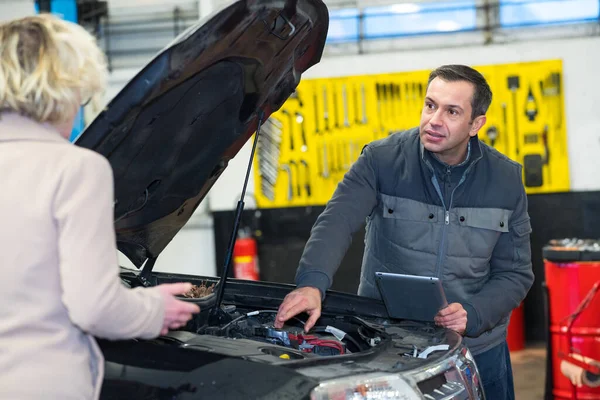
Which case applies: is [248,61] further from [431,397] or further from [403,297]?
[431,397]

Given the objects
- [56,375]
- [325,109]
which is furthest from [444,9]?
[56,375]

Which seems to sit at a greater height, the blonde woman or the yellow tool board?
the blonde woman

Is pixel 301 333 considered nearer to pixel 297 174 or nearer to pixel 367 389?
pixel 367 389

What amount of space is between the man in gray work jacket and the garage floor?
2008mm

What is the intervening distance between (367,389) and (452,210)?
1.09 metres

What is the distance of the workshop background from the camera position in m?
5.74

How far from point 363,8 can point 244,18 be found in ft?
14.1

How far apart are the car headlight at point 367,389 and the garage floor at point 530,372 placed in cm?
303

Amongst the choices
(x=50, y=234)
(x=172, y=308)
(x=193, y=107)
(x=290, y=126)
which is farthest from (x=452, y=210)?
(x=290, y=126)

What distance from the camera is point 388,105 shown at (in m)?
5.91

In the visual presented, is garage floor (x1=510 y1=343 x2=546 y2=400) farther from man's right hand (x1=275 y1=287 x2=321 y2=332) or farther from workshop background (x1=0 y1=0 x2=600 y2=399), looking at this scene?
man's right hand (x1=275 y1=287 x2=321 y2=332)

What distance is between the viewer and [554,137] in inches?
226

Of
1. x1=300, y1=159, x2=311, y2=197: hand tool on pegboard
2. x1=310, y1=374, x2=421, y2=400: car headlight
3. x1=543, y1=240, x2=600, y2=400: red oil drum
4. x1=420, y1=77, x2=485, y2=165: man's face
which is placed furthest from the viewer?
x1=300, y1=159, x2=311, y2=197: hand tool on pegboard

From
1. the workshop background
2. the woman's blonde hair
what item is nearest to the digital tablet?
the woman's blonde hair
